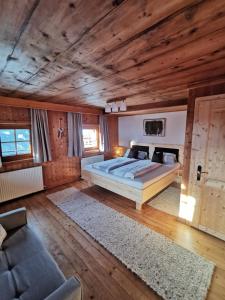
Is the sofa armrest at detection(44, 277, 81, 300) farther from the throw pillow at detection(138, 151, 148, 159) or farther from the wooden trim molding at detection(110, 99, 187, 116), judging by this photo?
the throw pillow at detection(138, 151, 148, 159)

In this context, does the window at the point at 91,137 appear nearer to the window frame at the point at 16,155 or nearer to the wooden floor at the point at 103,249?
the window frame at the point at 16,155

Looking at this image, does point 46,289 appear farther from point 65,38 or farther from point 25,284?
point 65,38

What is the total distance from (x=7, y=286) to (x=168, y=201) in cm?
284

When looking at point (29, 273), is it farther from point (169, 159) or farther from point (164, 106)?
point (169, 159)

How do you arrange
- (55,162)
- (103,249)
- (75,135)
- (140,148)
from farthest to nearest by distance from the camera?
(140,148) < (75,135) < (55,162) < (103,249)

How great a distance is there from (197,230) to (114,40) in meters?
2.73

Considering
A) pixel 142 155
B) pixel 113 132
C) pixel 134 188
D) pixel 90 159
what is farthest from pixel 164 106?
pixel 90 159

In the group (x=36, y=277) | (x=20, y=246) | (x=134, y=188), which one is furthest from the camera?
(x=134, y=188)

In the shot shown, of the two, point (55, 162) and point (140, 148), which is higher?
point (140, 148)

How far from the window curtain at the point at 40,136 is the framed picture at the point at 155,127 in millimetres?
2909

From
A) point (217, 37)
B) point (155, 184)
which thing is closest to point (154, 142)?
point (155, 184)

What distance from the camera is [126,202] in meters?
3.15

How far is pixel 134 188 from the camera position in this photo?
283 cm

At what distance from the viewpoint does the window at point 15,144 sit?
3.17 meters
